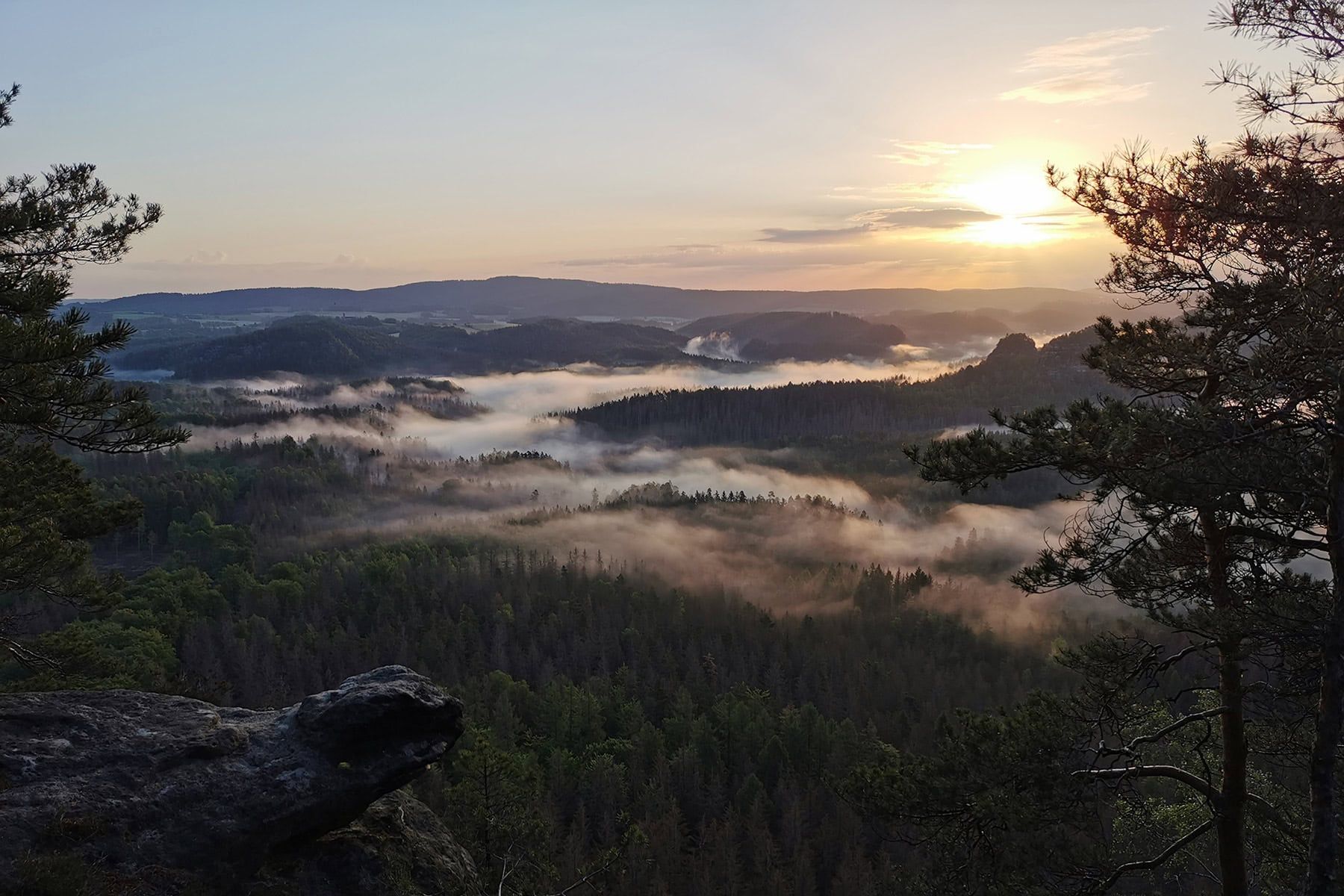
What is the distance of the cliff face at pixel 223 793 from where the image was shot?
45.0 ft

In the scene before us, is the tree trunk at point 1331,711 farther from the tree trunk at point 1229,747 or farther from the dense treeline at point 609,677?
the dense treeline at point 609,677

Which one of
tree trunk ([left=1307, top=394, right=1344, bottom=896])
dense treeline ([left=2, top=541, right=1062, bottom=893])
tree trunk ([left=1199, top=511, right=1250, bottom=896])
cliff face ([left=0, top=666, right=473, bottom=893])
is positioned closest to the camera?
tree trunk ([left=1307, top=394, right=1344, bottom=896])

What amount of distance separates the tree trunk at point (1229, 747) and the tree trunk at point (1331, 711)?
163 cm

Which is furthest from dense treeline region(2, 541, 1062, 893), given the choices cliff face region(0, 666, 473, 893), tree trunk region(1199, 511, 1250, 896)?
tree trunk region(1199, 511, 1250, 896)

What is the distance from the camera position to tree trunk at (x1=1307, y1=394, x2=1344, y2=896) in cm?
1102

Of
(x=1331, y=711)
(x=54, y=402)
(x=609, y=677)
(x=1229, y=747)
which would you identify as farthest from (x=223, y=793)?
(x=609, y=677)

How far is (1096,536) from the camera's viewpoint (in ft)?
45.0

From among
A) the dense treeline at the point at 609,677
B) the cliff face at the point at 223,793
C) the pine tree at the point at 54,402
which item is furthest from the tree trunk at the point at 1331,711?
the pine tree at the point at 54,402

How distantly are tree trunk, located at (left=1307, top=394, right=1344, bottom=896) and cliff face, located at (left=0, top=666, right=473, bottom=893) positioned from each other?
1526cm

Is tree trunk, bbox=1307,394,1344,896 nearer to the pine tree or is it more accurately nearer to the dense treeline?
the dense treeline

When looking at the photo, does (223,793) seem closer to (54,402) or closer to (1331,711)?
(54,402)

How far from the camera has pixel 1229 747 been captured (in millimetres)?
13320

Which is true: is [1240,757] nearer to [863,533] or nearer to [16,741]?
[16,741]

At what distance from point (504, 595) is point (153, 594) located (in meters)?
48.0
